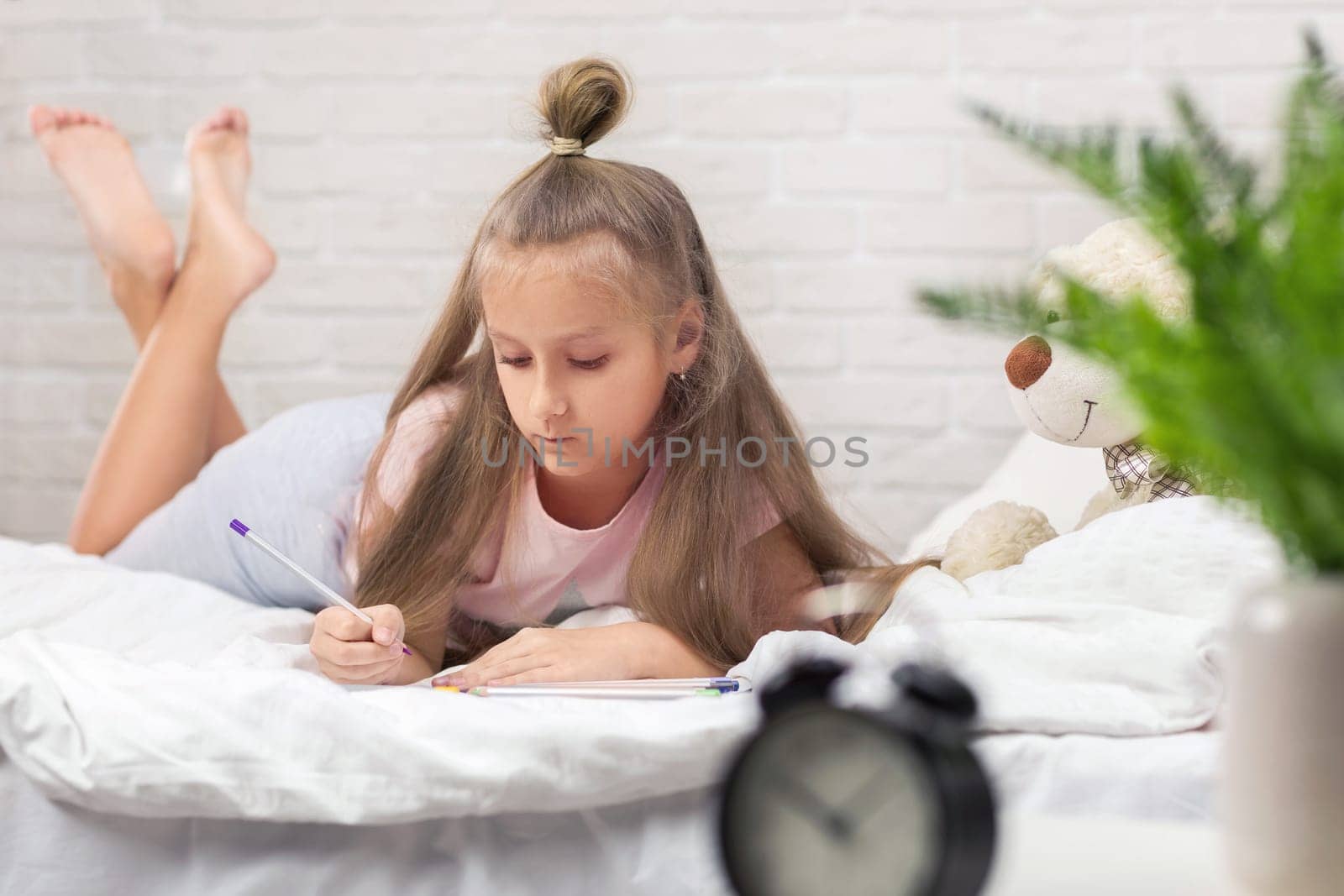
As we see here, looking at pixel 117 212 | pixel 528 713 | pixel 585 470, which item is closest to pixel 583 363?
pixel 585 470

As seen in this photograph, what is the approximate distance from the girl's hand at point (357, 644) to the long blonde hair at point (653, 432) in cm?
13

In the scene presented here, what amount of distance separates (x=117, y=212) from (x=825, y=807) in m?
1.41

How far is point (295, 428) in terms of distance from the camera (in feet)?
4.56

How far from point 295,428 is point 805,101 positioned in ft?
2.65

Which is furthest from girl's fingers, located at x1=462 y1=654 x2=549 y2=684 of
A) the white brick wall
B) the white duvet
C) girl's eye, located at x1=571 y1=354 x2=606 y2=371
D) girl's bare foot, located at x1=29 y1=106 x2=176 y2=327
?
girl's bare foot, located at x1=29 y1=106 x2=176 y2=327

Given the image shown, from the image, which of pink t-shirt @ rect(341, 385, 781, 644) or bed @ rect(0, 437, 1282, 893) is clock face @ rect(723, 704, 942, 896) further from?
pink t-shirt @ rect(341, 385, 781, 644)

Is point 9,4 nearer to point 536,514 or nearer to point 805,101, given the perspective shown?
point 805,101

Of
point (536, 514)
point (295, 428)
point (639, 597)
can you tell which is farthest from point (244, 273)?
point (639, 597)

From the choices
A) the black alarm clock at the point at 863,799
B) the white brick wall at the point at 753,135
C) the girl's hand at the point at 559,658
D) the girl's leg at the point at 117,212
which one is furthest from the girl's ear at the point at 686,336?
the girl's leg at the point at 117,212

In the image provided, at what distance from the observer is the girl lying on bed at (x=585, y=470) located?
1.03 m

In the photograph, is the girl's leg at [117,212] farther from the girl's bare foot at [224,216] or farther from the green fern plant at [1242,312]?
the green fern plant at [1242,312]

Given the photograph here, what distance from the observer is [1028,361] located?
41.2 inches

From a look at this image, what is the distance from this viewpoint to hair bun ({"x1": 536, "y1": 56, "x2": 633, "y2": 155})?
3.48 ft

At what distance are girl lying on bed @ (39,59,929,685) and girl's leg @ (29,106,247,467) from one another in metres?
0.54
